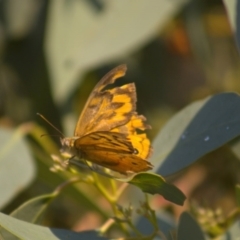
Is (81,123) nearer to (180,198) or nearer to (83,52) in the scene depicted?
(180,198)

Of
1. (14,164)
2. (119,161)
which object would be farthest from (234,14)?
(14,164)

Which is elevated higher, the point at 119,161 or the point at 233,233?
the point at 119,161

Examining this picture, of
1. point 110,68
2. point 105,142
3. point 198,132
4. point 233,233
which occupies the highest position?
point 105,142

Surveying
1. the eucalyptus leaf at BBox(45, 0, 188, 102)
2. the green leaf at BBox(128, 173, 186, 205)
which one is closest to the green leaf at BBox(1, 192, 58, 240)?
the green leaf at BBox(128, 173, 186, 205)

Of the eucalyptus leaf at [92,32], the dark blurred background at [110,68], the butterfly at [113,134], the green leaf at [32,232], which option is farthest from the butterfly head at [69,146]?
the dark blurred background at [110,68]

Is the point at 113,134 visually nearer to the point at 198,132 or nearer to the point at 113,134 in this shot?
the point at 113,134

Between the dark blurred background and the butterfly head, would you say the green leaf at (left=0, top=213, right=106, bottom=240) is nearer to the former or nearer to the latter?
the butterfly head
